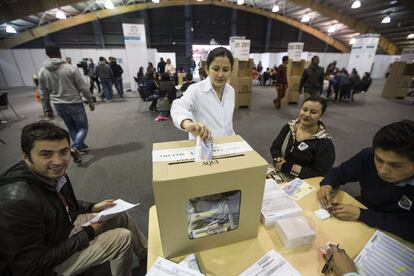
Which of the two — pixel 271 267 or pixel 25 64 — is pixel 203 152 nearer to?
pixel 271 267

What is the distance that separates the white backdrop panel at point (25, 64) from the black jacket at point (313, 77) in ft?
44.7

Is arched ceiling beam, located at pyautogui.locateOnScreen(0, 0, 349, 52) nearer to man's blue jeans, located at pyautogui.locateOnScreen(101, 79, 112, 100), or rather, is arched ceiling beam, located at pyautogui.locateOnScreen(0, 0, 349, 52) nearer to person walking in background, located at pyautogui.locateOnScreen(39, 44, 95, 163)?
man's blue jeans, located at pyautogui.locateOnScreen(101, 79, 112, 100)

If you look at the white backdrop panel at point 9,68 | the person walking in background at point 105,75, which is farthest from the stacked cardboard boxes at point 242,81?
the white backdrop panel at point 9,68

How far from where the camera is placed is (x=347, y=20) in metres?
12.3

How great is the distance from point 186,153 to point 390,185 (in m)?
1.08

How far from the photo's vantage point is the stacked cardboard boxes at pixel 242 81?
6.04 meters

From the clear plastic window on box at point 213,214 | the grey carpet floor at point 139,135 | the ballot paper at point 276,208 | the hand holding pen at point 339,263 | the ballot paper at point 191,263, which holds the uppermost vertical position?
the clear plastic window on box at point 213,214

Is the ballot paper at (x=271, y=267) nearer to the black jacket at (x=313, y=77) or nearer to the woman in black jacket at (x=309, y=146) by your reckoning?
the woman in black jacket at (x=309, y=146)

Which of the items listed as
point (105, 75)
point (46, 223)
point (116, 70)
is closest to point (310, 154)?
point (46, 223)

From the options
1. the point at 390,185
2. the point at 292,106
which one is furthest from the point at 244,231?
the point at 292,106

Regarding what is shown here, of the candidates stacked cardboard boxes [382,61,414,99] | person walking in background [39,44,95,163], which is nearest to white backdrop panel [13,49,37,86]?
person walking in background [39,44,95,163]

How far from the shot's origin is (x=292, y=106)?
6.59 meters

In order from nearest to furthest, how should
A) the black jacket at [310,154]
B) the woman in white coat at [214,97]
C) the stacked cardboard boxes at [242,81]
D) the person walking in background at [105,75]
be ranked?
the woman in white coat at [214,97]
the black jacket at [310,154]
the stacked cardboard boxes at [242,81]
the person walking in background at [105,75]

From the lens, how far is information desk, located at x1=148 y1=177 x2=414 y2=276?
74 cm
